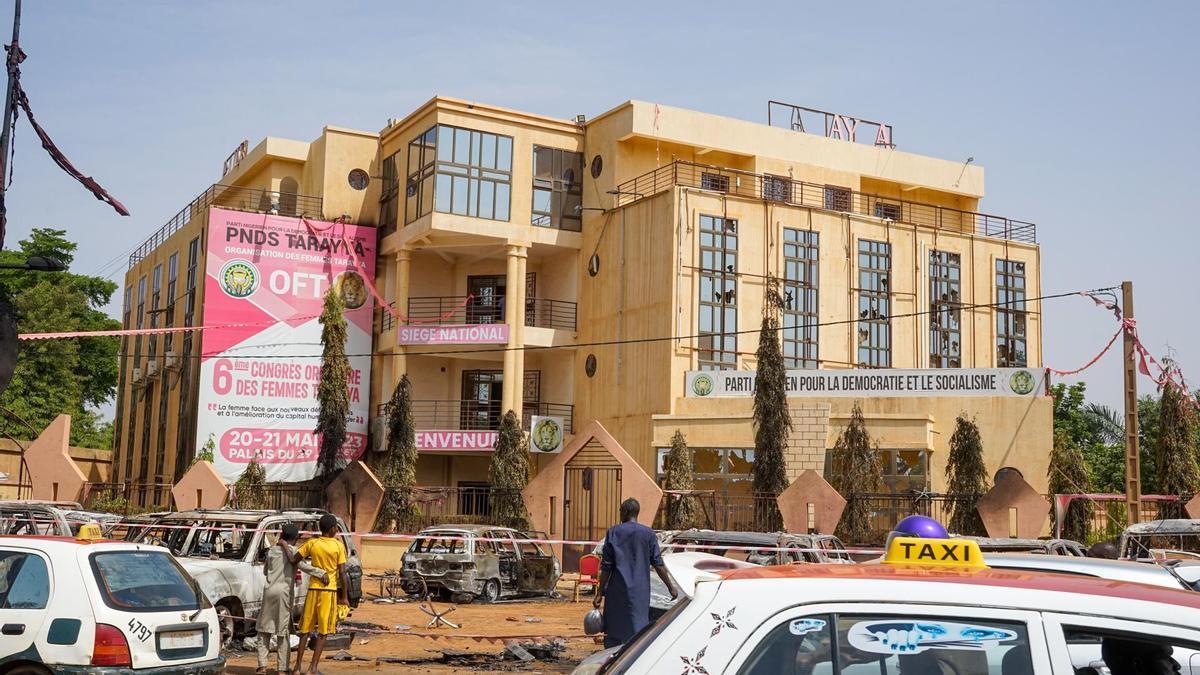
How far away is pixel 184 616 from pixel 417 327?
29651mm

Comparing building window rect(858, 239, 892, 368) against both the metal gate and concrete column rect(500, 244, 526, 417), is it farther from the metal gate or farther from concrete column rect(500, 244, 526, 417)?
the metal gate

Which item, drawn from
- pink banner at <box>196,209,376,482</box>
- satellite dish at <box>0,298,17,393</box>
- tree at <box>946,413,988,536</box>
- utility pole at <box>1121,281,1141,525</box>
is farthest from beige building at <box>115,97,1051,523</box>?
satellite dish at <box>0,298,17,393</box>

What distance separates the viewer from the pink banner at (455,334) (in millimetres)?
37750

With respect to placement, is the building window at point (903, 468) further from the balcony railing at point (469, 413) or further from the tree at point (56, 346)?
the tree at point (56, 346)

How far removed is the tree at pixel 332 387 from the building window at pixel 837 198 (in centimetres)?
1755

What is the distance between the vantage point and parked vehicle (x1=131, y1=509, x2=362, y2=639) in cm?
1318

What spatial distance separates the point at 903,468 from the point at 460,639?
65.4 feet

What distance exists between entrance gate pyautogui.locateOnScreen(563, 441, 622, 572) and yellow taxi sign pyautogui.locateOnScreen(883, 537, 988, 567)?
20274mm

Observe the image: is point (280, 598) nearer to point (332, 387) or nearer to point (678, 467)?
point (332, 387)

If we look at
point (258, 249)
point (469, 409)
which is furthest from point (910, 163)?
point (258, 249)

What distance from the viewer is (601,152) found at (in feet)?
128

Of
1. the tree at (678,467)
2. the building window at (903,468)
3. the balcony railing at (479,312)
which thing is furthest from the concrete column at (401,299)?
the building window at (903,468)

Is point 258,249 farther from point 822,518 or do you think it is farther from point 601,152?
point 822,518

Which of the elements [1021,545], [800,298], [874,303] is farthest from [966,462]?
[1021,545]
